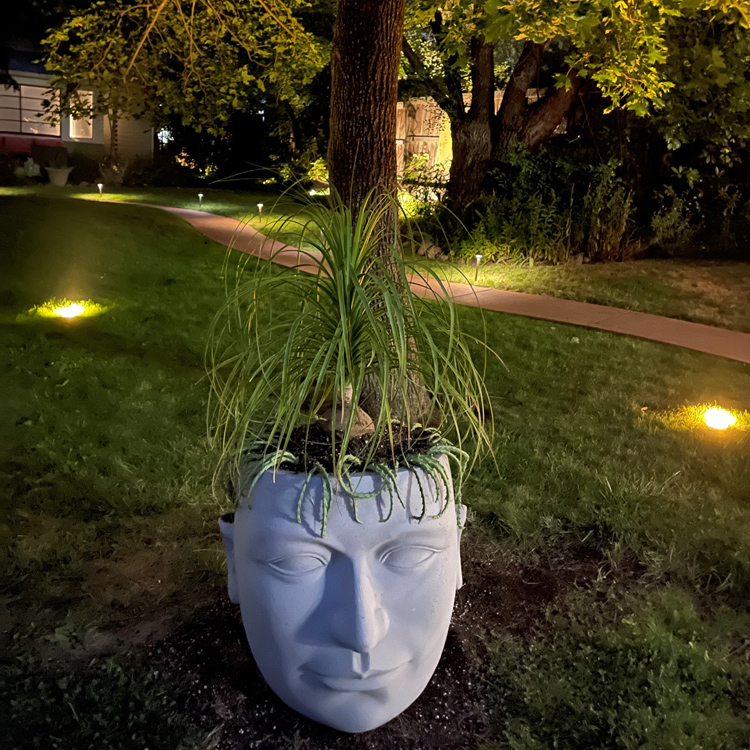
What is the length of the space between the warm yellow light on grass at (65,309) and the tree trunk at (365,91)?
4101 mm

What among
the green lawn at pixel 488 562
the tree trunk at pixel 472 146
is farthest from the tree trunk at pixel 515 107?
the green lawn at pixel 488 562

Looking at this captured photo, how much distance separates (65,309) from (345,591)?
617cm

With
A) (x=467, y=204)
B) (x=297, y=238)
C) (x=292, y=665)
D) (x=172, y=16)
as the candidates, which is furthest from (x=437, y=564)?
(x=467, y=204)

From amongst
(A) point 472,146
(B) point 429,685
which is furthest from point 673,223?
(B) point 429,685

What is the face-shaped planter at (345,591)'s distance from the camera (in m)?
2.12

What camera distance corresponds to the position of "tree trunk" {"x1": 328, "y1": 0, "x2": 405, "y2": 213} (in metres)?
3.92

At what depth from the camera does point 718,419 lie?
5078 mm

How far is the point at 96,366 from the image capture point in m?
5.80

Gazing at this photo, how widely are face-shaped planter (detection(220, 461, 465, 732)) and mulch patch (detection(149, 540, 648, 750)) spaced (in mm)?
186

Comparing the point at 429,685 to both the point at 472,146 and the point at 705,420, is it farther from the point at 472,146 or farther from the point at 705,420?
the point at 472,146

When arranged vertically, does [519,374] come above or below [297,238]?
below

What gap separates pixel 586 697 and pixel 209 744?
4.20 ft

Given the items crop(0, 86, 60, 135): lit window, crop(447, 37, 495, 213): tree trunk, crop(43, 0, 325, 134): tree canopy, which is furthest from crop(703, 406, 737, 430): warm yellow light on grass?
crop(0, 86, 60, 135): lit window

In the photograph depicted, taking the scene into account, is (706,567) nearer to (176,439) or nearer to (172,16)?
(176,439)
